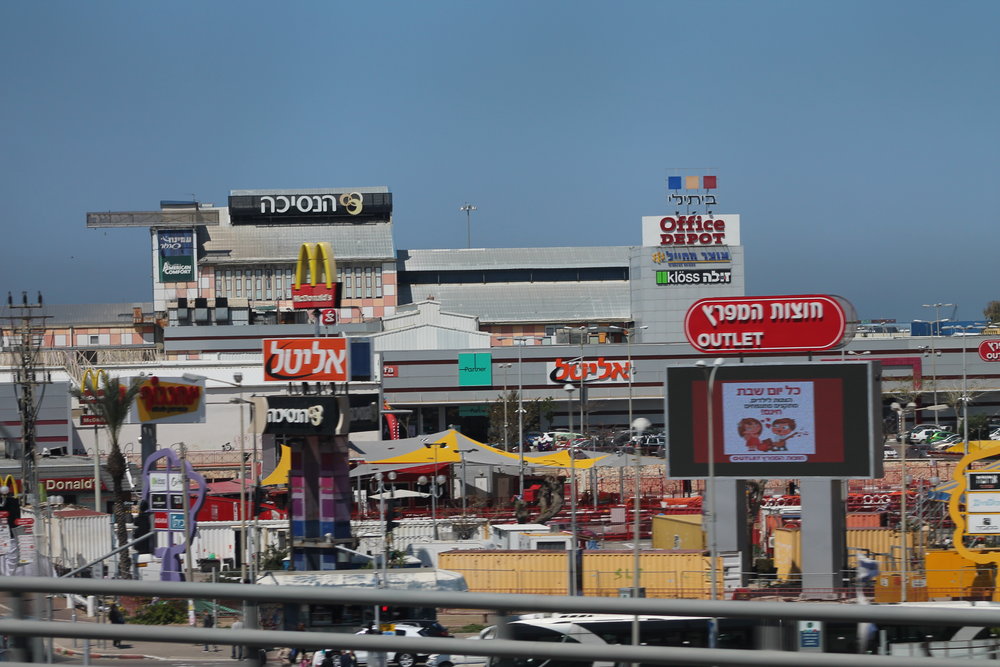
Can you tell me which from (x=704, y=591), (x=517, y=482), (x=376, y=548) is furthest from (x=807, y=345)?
(x=517, y=482)

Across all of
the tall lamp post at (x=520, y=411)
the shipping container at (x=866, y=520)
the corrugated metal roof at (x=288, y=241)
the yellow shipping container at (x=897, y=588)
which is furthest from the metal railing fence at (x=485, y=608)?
the corrugated metal roof at (x=288, y=241)

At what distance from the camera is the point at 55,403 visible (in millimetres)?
66438

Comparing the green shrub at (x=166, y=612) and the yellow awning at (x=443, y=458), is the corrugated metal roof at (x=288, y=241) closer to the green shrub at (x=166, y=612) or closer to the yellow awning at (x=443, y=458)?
the yellow awning at (x=443, y=458)

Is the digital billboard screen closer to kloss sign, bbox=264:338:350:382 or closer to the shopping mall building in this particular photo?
kloss sign, bbox=264:338:350:382

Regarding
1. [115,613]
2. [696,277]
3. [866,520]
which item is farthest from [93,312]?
[115,613]

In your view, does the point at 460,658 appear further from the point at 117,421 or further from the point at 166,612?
the point at 117,421

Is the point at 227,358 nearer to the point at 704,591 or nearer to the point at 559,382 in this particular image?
the point at 559,382

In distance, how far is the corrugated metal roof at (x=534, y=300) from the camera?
4692 inches

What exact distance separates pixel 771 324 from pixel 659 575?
6.81 m

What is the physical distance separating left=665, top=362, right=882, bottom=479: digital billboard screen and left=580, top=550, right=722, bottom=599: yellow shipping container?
1981mm

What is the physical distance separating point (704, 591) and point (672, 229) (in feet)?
254

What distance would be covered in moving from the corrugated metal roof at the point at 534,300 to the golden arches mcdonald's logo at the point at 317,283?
3133 inches

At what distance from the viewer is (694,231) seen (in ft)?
332

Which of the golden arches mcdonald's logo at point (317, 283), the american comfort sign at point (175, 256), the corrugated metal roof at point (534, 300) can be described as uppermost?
the american comfort sign at point (175, 256)
